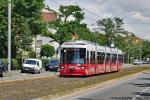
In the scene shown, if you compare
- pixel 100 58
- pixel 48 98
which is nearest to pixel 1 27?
pixel 100 58

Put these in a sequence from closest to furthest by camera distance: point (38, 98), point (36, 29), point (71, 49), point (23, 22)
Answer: point (38, 98)
point (71, 49)
point (23, 22)
point (36, 29)

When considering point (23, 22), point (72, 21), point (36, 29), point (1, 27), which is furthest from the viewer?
point (72, 21)

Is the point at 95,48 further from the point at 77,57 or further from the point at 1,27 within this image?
the point at 1,27

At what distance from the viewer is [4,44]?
7250 centimetres

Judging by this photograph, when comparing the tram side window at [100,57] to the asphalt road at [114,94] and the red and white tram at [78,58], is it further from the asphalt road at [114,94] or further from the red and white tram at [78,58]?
the asphalt road at [114,94]

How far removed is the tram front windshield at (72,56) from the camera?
150ft

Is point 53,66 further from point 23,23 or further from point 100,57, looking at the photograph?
point 100,57

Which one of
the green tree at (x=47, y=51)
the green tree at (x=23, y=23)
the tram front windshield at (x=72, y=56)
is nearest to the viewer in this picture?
the tram front windshield at (x=72, y=56)

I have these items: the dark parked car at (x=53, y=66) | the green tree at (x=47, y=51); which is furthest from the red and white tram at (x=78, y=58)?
the green tree at (x=47, y=51)

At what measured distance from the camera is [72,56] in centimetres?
4584

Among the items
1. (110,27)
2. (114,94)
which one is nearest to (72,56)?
(114,94)

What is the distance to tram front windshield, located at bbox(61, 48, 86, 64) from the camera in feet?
150

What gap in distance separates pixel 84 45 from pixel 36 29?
32.3m

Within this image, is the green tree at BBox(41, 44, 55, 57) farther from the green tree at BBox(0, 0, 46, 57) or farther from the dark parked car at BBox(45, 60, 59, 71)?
the dark parked car at BBox(45, 60, 59, 71)
